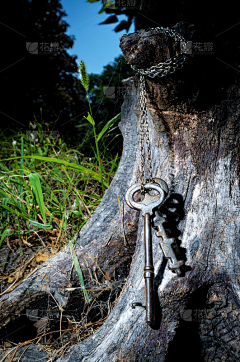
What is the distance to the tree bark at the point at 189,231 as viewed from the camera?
1270 mm

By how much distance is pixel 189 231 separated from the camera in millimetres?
1446

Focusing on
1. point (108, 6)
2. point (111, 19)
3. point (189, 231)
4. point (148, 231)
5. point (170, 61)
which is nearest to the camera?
point (170, 61)

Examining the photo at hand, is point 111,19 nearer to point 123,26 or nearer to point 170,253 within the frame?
point 123,26

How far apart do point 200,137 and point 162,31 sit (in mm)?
612

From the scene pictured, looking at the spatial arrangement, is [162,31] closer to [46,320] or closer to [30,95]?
[46,320]

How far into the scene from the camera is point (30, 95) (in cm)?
461

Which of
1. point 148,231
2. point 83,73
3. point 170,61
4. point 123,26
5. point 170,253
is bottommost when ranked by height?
point 170,253

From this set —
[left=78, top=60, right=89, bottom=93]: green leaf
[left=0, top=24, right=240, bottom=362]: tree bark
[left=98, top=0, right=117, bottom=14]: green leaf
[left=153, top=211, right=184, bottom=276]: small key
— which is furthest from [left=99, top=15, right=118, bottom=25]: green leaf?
[left=153, top=211, right=184, bottom=276]: small key

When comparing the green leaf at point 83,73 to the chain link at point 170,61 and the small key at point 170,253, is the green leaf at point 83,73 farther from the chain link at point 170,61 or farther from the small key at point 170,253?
the small key at point 170,253

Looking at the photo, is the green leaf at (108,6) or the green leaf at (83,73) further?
the green leaf at (108,6)

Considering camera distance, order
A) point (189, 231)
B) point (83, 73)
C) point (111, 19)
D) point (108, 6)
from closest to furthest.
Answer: point (189, 231) < point (83, 73) < point (108, 6) < point (111, 19)

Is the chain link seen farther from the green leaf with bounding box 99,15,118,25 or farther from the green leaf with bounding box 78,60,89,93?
the green leaf with bounding box 99,15,118,25

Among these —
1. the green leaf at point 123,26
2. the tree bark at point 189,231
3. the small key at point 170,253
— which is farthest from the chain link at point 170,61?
the green leaf at point 123,26

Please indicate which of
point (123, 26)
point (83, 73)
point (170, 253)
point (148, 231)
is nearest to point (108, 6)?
point (123, 26)
